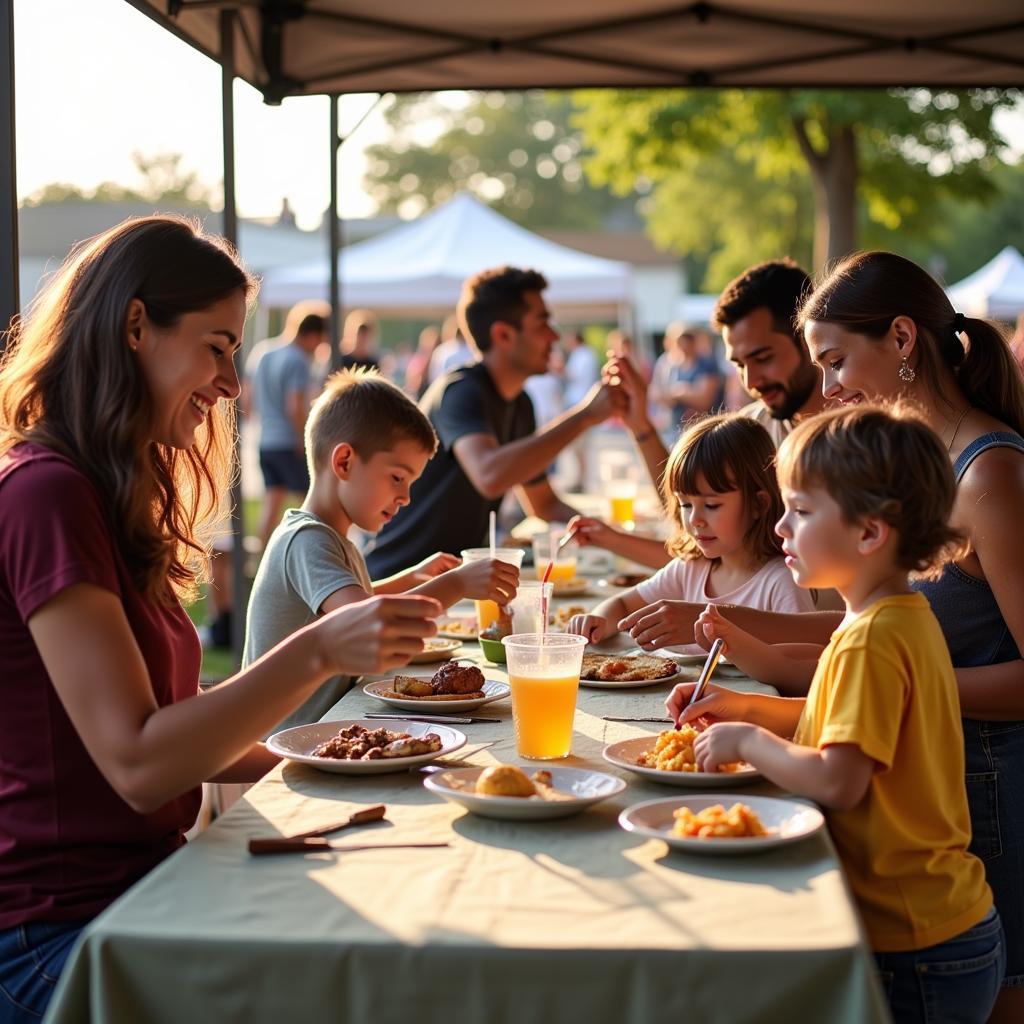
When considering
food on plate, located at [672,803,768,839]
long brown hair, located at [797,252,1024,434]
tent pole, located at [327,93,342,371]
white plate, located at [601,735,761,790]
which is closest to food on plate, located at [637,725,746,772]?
white plate, located at [601,735,761,790]

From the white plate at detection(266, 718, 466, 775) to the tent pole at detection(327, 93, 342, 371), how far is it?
4277 mm

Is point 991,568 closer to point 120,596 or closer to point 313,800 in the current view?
point 313,800

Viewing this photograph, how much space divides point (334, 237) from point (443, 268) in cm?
725

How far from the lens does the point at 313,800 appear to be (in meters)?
1.99

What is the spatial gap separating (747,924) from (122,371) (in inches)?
48.8

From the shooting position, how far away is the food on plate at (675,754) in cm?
205

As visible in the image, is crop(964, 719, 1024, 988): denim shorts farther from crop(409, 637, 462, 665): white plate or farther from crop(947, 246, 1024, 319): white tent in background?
crop(947, 246, 1024, 319): white tent in background

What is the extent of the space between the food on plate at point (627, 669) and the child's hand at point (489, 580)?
25 centimetres

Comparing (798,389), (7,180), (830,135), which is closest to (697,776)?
(7,180)

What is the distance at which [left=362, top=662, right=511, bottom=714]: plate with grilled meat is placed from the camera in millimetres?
2539

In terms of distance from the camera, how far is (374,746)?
2.14m

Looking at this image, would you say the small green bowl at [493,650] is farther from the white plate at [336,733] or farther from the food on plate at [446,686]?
the white plate at [336,733]

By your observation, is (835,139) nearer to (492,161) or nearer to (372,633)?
(372,633)

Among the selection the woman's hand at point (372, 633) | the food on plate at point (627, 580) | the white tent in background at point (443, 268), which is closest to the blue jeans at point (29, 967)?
the woman's hand at point (372, 633)
